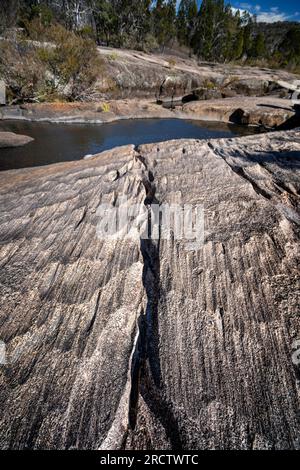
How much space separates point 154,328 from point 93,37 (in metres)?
57.8

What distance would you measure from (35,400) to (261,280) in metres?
2.94

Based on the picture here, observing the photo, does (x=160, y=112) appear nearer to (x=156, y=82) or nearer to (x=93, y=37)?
(x=156, y=82)

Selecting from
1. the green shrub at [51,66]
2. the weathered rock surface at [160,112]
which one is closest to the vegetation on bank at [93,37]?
the green shrub at [51,66]

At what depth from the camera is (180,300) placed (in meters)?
3.29

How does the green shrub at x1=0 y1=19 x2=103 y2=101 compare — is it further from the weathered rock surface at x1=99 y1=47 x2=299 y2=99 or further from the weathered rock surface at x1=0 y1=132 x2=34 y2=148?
the weathered rock surface at x1=0 y1=132 x2=34 y2=148

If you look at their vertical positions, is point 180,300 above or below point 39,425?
above

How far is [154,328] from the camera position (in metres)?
3.06

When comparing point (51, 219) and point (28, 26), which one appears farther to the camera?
point (28, 26)

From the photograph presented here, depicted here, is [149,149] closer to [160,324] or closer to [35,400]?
[160,324]

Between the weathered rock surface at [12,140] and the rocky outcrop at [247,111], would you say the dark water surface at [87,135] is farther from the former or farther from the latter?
the rocky outcrop at [247,111]

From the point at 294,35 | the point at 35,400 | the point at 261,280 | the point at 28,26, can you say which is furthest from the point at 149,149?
the point at 294,35

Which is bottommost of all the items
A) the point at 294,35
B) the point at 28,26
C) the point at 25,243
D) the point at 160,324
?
the point at 160,324

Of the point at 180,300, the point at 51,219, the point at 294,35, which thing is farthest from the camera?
the point at 294,35

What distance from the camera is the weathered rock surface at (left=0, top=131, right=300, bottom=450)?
7.55 ft
